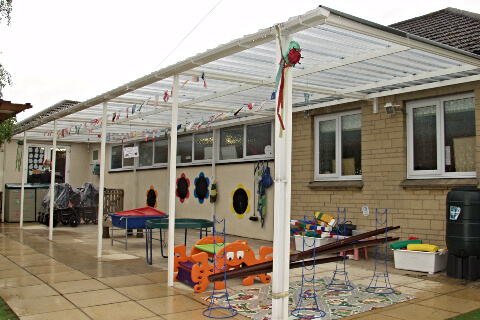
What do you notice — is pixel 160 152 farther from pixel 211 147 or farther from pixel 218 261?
pixel 218 261

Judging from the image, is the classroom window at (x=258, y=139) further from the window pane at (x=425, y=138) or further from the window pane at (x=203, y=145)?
the window pane at (x=425, y=138)

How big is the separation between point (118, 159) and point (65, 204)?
4408mm

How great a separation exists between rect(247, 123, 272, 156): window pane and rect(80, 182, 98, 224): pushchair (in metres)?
5.78

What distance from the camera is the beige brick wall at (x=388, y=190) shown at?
24.6 feet

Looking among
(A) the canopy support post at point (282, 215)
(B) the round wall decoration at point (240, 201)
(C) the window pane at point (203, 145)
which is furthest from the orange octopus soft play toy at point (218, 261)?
(C) the window pane at point (203, 145)

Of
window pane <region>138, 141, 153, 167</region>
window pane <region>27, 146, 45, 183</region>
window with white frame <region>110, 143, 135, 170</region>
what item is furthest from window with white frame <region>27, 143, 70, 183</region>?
window pane <region>138, 141, 153, 167</region>

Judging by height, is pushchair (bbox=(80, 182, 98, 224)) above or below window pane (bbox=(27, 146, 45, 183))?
below

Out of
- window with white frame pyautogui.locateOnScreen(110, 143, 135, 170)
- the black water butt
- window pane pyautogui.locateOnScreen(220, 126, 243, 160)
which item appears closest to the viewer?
the black water butt

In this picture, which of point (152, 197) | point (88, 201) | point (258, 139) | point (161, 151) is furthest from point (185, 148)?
point (258, 139)

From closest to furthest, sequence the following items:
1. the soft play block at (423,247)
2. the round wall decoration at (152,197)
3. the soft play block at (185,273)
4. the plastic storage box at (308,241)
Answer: the soft play block at (185,273) → the soft play block at (423,247) → the plastic storage box at (308,241) → the round wall decoration at (152,197)

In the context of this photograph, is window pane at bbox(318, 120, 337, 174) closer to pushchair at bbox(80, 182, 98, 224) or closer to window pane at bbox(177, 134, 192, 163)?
window pane at bbox(177, 134, 192, 163)

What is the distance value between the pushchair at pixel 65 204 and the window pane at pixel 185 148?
130 inches

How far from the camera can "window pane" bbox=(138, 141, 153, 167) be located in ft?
53.2

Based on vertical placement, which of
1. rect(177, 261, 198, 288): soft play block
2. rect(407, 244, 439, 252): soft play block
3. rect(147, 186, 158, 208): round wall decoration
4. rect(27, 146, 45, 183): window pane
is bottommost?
rect(177, 261, 198, 288): soft play block
